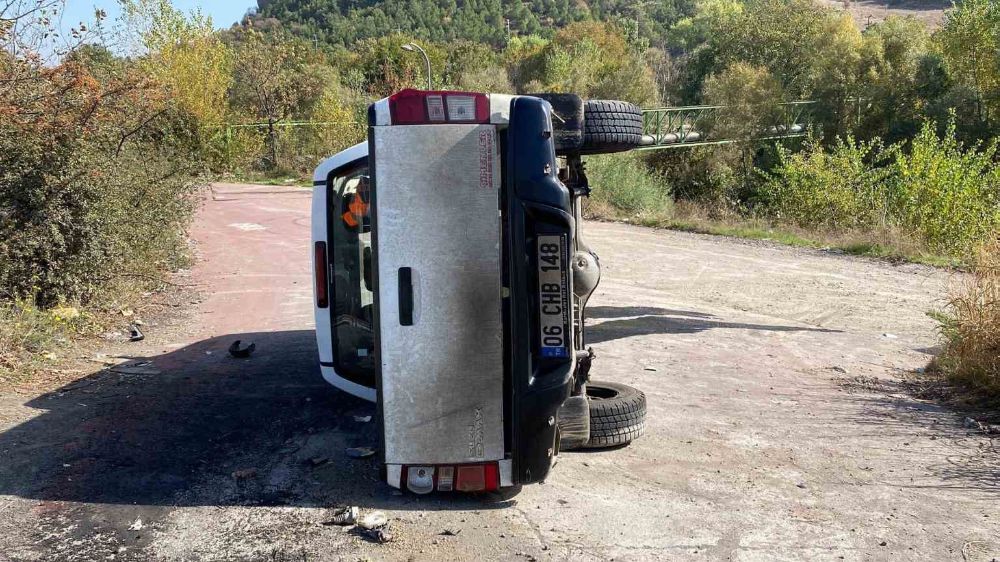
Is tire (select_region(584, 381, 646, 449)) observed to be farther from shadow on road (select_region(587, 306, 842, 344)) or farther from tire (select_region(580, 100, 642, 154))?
shadow on road (select_region(587, 306, 842, 344))

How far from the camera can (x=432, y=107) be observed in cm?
405

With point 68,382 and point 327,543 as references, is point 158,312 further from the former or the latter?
point 327,543

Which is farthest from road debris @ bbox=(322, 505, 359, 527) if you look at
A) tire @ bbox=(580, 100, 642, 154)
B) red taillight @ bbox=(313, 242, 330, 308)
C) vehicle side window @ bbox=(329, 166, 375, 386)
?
tire @ bbox=(580, 100, 642, 154)

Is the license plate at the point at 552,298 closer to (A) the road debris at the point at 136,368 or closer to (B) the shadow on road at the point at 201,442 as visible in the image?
(B) the shadow on road at the point at 201,442

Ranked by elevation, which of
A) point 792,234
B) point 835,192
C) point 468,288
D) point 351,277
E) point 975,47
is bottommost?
point 792,234

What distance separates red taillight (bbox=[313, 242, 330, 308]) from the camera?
583cm

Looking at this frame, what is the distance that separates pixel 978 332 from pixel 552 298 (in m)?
4.69

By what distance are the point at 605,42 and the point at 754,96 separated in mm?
34312

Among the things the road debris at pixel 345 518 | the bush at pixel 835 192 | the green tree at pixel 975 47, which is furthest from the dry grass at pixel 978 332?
the green tree at pixel 975 47


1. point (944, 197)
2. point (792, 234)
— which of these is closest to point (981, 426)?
point (792, 234)

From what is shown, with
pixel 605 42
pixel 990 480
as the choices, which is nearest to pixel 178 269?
pixel 990 480

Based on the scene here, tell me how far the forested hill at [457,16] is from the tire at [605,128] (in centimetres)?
12557

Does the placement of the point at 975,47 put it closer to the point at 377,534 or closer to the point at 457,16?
the point at 377,534

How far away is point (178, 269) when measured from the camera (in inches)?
519
